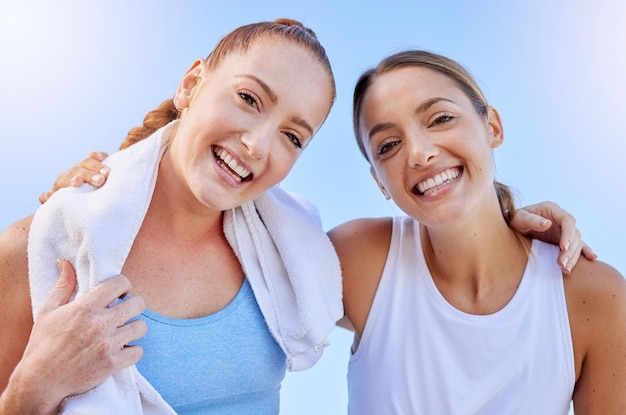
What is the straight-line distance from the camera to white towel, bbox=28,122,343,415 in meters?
1.51

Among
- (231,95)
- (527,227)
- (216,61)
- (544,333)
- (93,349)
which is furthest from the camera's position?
(527,227)

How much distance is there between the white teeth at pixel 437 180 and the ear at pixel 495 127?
0.30 m

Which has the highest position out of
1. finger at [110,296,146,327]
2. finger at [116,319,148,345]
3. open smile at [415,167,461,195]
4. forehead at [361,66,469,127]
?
forehead at [361,66,469,127]

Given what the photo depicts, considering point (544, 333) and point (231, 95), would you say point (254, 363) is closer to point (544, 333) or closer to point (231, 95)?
point (231, 95)

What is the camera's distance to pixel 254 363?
1731mm

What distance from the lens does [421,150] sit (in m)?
1.85

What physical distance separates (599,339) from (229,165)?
1.31 metres

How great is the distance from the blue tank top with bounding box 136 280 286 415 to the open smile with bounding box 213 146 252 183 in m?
0.37

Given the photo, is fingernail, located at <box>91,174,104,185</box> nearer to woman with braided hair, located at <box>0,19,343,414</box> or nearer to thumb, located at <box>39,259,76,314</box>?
woman with braided hair, located at <box>0,19,343,414</box>

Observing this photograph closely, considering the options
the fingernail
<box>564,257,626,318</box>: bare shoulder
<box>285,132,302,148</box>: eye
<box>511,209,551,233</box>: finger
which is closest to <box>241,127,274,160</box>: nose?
<box>285,132,302,148</box>: eye

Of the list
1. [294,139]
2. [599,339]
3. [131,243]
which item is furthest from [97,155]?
[599,339]

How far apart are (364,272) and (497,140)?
68cm

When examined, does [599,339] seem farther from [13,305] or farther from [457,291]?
[13,305]

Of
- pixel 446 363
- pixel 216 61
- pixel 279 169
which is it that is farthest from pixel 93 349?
pixel 446 363
